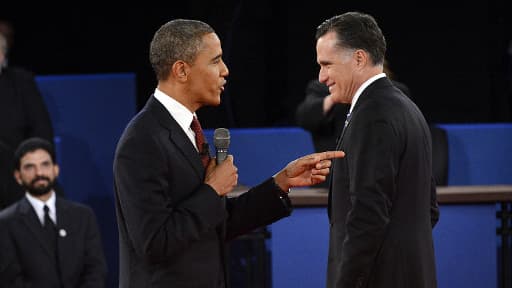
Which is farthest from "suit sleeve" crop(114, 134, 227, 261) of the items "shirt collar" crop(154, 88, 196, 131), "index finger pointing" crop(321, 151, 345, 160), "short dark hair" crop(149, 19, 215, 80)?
"index finger pointing" crop(321, 151, 345, 160)

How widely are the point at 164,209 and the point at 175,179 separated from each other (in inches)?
3.9

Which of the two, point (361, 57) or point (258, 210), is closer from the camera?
point (258, 210)

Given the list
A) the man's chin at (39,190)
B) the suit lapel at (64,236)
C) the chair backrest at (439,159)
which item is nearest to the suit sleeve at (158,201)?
the suit lapel at (64,236)

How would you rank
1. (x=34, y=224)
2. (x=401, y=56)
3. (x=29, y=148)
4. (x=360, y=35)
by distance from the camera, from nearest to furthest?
(x=360, y=35) < (x=34, y=224) < (x=29, y=148) < (x=401, y=56)

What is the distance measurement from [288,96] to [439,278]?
2.47m

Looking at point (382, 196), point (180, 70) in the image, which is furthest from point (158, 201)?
point (382, 196)

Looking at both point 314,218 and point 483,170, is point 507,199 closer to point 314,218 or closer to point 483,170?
point 314,218

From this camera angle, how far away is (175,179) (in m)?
2.64

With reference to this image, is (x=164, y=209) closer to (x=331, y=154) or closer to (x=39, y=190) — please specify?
(x=331, y=154)

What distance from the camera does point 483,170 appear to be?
6336mm

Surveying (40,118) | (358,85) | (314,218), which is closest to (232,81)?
(40,118)

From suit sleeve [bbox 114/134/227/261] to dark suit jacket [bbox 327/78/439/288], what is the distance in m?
0.48

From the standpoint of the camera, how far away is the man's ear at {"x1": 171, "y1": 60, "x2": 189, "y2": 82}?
2703mm

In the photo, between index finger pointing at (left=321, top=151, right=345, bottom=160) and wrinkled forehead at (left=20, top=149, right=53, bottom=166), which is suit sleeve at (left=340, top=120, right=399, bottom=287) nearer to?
index finger pointing at (left=321, top=151, right=345, bottom=160)
